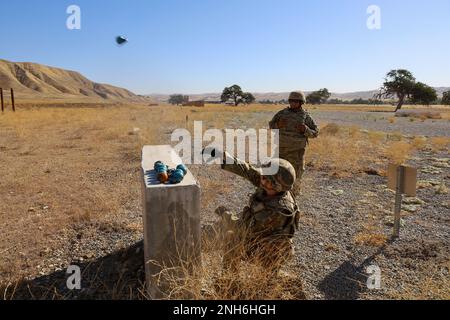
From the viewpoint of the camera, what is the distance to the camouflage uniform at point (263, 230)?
9.28 feet

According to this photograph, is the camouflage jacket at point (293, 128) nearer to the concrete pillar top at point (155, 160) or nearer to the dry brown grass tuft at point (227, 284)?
the concrete pillar top at point (155, 160)

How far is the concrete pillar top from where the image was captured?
8.94ft

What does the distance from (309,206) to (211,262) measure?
132 inches

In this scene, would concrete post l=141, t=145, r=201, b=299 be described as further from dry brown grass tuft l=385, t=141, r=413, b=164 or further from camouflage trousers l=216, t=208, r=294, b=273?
dry brown grass tuft l=385, t=141, r=413, b=164

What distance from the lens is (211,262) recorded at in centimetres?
294

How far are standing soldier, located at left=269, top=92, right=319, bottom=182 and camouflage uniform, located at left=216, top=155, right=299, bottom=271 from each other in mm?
2442

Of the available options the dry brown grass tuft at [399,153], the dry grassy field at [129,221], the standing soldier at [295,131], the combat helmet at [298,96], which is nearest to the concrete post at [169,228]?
the dry grassy field at [129,221]

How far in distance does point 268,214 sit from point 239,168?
1.48 feet

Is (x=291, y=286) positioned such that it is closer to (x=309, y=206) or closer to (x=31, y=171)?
(x=309, y=206)

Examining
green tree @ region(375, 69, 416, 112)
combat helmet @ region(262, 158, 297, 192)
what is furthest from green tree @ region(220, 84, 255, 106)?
combat helmet @ region(262, 158, 297, 192)

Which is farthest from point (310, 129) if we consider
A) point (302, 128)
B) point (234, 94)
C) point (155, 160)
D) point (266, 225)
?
point (234, 94)

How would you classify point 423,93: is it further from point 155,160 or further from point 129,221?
point 155,160
